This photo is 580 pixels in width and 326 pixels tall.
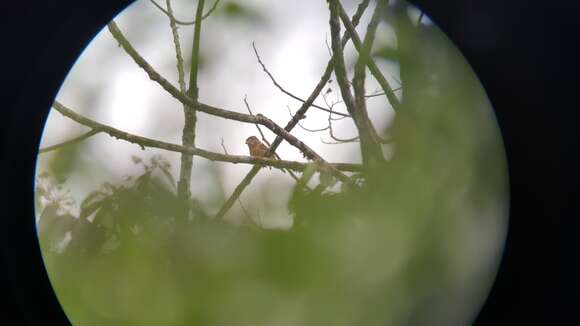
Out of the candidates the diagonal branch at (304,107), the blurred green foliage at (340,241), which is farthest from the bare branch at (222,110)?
the blurred green foliage at (340,241)

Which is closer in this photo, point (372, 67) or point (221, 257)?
point (221, 257)

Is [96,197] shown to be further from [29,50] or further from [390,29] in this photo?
[390,29]

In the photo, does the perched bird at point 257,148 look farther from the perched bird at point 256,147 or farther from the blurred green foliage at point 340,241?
the blurred green foliage at point 340,241

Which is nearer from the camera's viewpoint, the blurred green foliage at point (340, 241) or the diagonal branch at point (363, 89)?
the blurred green foliage at point (340, 241)

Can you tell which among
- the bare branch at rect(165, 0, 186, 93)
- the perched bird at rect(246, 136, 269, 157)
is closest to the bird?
the perched bird at rect(246, 136, 269, 157)

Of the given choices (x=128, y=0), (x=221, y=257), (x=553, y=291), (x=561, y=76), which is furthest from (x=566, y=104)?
(x=128, y=0)

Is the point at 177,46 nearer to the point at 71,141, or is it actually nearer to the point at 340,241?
the point at 71,141

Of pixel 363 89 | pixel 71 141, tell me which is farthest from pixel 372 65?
pixel 71 141
